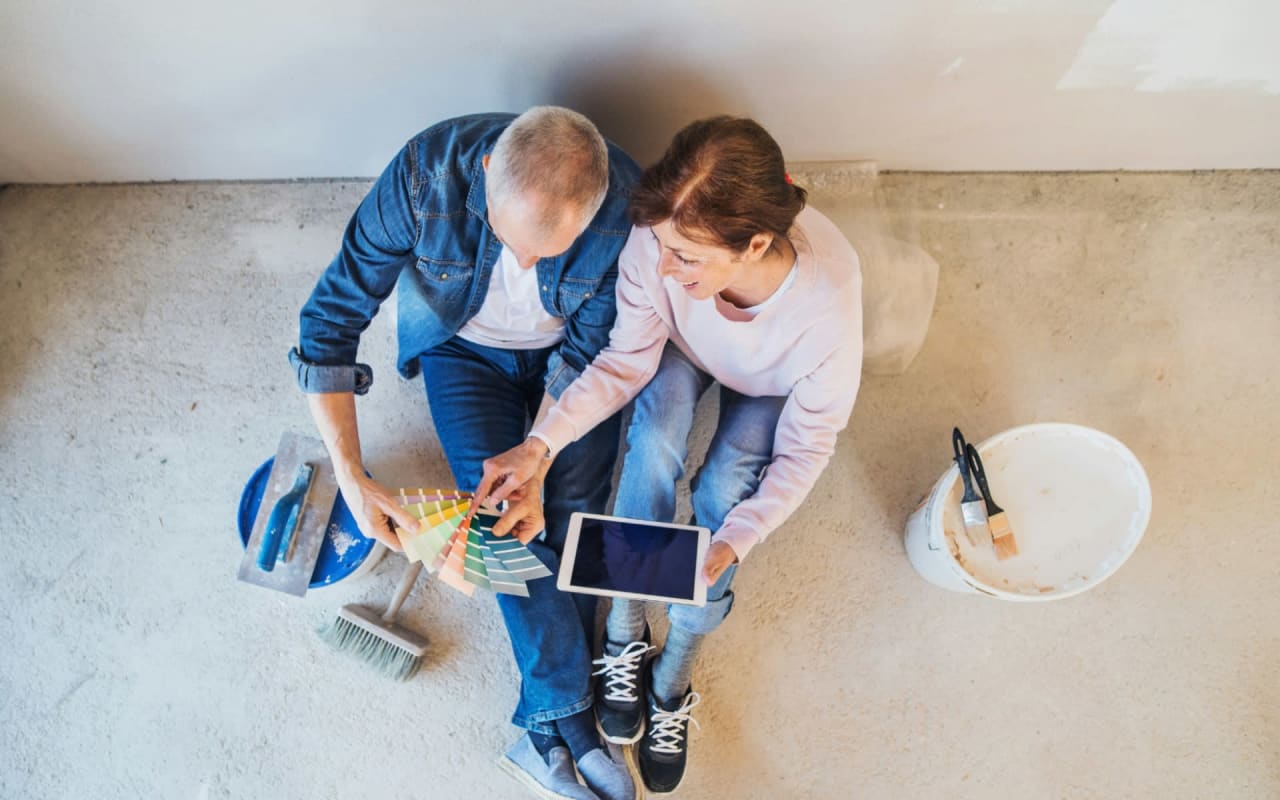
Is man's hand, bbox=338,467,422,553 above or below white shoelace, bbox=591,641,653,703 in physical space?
above

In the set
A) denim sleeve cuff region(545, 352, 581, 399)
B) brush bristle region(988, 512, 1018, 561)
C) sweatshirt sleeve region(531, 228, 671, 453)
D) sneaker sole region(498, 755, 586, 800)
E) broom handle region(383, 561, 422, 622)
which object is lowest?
sneaker sole region(498, 755, 586, 800)

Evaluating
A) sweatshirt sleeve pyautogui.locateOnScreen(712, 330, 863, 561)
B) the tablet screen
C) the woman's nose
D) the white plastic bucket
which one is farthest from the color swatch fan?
the white plastic bucket

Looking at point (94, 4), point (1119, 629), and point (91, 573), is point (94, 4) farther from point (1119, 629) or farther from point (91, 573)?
point (1119, 629)

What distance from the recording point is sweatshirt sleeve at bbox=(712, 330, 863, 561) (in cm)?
121

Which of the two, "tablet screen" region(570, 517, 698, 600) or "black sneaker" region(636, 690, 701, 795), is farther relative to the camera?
"black sneaker" region(636, 690, 701, 795)

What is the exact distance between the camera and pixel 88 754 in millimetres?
1484

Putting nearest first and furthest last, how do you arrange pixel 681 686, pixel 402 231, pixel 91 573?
pixel 402 231 → pixel 681 686 → pixel 91 573

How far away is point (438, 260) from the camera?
1.26 metres

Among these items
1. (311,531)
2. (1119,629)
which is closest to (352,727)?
(311,531)

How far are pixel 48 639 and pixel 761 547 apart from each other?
1.34 m

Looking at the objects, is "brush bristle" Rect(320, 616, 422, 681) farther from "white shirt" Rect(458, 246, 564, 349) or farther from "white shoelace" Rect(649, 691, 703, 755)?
"white shirt" Rect(458, 246, 564, 349)

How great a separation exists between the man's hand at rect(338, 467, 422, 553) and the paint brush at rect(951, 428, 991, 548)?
91 cm

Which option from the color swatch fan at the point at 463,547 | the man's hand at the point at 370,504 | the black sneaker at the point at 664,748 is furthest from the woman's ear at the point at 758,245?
the black sneaker at the point at 664,748

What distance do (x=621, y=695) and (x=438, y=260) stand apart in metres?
0.80
